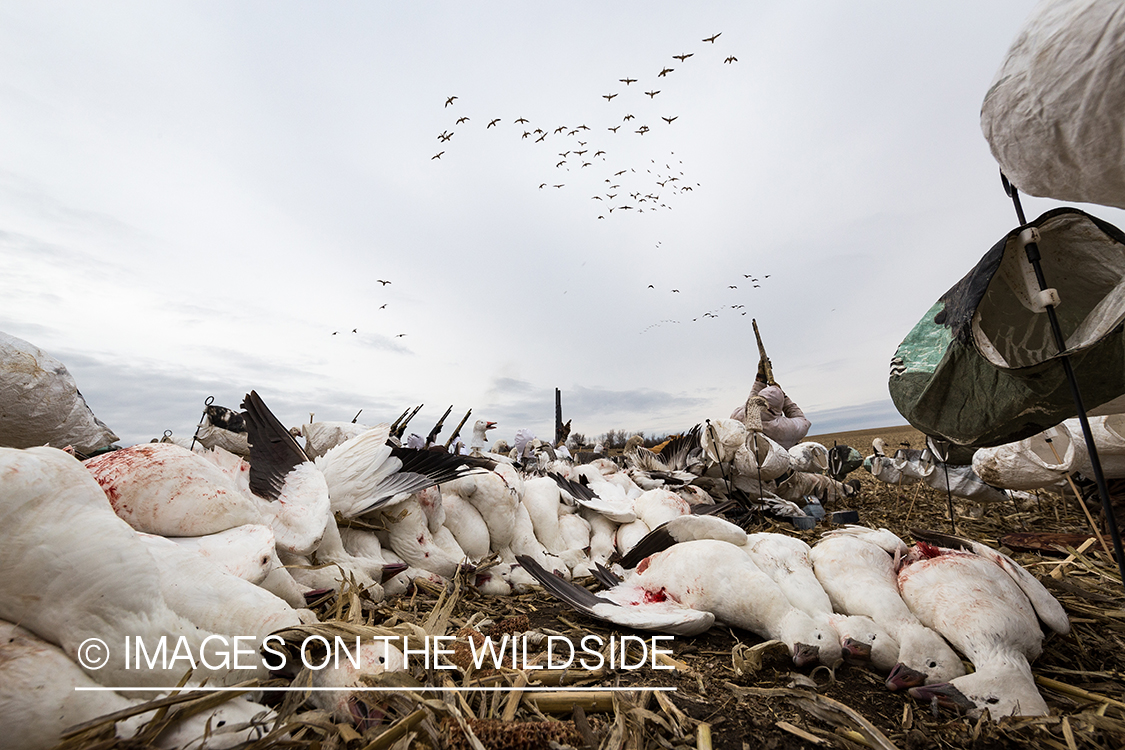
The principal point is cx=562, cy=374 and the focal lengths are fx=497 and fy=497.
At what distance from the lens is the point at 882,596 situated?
193cm

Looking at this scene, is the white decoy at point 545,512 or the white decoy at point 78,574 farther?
the white decoy at point 545,512

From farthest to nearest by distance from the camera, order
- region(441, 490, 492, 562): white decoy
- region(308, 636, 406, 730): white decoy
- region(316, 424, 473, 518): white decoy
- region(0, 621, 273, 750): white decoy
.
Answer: region(441, 490, 492, 562): white decoy → region(316, 424, 473, 518): white decoy → region(308, 636, 406, 730): white decoy → region(0, 621, 273, 750): white decoy

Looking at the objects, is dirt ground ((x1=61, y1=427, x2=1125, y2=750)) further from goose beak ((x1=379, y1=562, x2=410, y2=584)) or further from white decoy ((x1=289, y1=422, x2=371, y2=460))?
white decoy ((x1=289, y1=422, x2=371, y2=460))

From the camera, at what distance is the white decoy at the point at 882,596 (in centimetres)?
165

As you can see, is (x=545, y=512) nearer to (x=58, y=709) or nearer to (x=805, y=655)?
(x=805, y=655)

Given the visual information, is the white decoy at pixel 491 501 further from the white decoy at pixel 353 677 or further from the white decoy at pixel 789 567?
the white decoy at pixel 353 677

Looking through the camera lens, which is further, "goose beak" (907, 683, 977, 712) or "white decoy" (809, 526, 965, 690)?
"white decoy" (809, 526, 965, 690)

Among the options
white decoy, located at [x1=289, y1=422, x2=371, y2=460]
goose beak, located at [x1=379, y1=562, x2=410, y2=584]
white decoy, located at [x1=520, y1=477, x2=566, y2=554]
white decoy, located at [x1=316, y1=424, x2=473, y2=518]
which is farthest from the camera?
white decoy, located at [x1=289, y1=422, x2=371, y2=460]

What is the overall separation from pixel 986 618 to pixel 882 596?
0.31 metres

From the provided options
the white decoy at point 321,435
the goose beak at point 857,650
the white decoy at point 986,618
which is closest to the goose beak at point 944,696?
the white decoy at point 986,618

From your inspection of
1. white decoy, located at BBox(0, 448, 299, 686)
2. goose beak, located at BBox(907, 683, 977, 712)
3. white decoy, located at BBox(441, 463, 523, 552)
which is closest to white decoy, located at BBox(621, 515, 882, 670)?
goose beak, located at BBox(907, 683, 977, 712)

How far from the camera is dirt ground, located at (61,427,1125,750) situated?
1.07 metres

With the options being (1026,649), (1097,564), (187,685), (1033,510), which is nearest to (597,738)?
(187,685)

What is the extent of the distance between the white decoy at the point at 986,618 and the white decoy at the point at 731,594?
1.06ft
